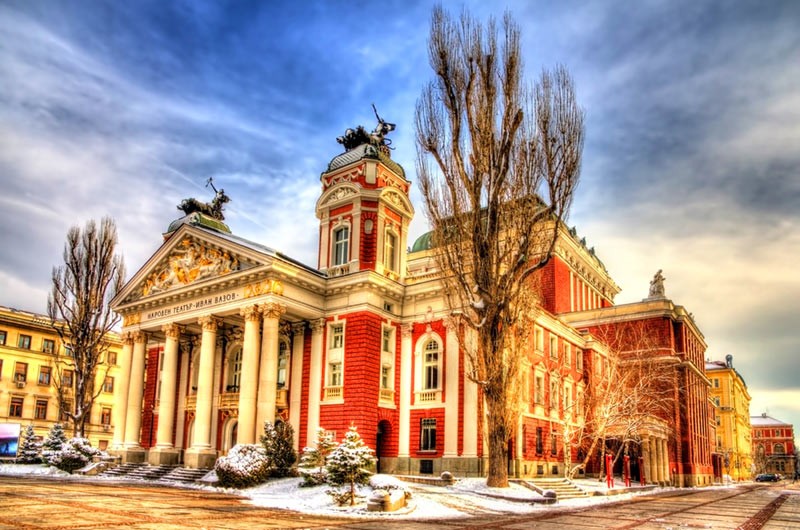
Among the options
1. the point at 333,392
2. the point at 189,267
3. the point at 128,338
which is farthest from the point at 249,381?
the point at 128,338

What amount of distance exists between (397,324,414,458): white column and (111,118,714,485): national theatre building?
60mm

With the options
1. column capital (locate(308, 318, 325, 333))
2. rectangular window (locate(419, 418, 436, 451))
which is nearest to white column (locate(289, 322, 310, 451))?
column capital (locate(308, 318, 325, 333))

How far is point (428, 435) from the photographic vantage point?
106ft

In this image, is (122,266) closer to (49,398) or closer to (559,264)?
(49,398)

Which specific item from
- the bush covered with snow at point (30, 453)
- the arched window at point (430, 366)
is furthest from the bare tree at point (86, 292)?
the arched window at point (430, 366)

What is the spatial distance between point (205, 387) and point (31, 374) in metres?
35.8

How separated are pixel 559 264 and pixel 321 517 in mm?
36065

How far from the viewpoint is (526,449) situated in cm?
3266

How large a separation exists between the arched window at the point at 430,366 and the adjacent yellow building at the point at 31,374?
35.5 m

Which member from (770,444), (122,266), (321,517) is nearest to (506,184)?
(321,517)

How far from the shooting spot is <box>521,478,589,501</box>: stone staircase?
2666 cm

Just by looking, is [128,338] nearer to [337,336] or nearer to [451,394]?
[337,336]

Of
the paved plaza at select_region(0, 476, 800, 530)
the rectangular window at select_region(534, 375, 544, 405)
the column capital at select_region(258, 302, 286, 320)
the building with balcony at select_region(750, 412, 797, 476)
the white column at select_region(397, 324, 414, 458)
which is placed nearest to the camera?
the paved plaza at select_region(0, 476, 800, 530)

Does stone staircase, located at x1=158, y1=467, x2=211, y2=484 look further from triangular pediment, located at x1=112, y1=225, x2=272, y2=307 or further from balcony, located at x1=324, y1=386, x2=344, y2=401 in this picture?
triangular pediment, located at x1=112, y1=225, x2=272, y2=307
